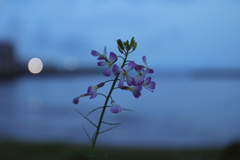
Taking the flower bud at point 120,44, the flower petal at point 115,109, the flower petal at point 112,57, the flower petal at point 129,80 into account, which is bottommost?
the flower petal at point 115,109

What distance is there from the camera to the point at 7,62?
5394 centimetres

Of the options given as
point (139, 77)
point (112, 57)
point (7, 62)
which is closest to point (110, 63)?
point (112, 57)

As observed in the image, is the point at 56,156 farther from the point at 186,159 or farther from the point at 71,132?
the point at 71,132

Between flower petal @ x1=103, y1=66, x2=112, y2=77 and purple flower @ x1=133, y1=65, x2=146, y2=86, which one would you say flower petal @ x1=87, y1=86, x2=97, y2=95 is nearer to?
flower petal @ x1=103, y1=66, x2=112, y2=77

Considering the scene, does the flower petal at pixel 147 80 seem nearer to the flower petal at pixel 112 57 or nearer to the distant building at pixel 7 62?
the flower petal at pixel 112 57

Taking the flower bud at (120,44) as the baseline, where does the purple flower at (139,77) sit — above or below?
below

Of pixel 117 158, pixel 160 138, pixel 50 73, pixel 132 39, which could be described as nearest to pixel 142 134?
pixel 160 138

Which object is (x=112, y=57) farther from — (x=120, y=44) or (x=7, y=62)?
(x=7, y=62)

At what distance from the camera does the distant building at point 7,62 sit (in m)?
49.3

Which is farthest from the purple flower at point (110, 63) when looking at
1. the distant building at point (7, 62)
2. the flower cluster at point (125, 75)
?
the distant building at point (7, 62)

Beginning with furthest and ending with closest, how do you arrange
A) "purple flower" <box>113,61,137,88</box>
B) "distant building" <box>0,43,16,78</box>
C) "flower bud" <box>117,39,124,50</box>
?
"distant building" <box>0,43,16,78</box>
"flower bud" <box>117,39,124,50</box>
"purple flower" <box>113,61,137,88</box>

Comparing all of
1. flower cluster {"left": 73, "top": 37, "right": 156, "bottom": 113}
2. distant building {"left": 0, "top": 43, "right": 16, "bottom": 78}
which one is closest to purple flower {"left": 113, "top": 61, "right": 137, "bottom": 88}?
A: flower cluster {"left": 73, "top": 37, "right": 156, "bottom": 113}

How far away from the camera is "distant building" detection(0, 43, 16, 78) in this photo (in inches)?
1943

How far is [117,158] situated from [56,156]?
1009mm
